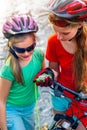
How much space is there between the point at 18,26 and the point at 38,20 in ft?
11.6

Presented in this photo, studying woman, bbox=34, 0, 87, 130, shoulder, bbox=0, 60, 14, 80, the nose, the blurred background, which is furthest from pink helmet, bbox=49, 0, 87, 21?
the blurred background

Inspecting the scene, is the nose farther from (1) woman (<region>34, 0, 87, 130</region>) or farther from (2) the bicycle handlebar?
(2) the bicycle handlebar

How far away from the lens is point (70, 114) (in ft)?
12.1

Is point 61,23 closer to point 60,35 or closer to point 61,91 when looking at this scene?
point 60,35

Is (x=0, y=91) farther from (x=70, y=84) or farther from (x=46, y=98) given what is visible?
(x=46, y=98)

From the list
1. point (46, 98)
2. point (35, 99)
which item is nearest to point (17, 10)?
point (46, 98)

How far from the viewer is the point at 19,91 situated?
12.0ft

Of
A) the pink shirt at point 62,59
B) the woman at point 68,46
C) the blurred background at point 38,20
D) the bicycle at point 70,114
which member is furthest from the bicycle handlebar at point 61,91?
the blurred background at point 38,20

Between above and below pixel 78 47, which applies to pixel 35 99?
below

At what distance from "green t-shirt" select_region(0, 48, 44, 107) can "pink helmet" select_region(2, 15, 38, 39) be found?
34 centimetres

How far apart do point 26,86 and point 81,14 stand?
0.86 m

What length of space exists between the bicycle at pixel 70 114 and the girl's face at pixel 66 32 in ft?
1.28

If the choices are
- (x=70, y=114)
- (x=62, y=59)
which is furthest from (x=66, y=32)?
(x=70, y=114)

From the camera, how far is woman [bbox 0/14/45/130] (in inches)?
134
